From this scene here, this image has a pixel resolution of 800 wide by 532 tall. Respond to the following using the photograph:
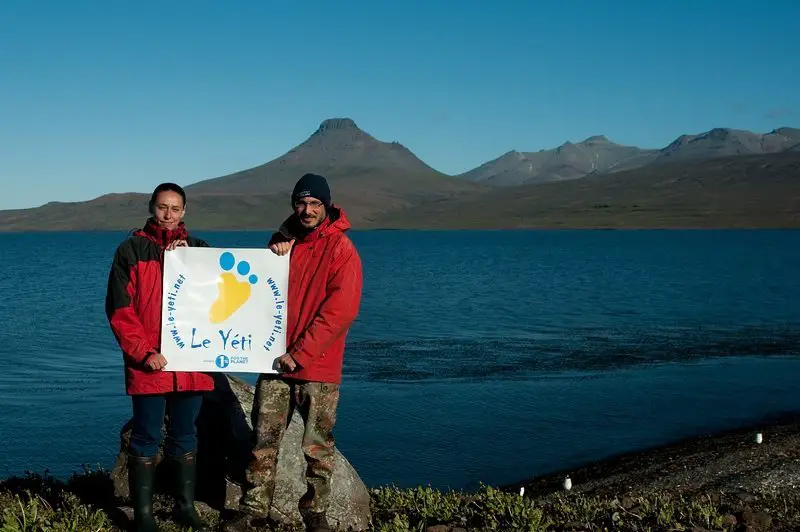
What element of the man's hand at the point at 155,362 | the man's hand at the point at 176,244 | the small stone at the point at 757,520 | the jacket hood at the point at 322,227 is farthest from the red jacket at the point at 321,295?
the small stone at the point at 757,520

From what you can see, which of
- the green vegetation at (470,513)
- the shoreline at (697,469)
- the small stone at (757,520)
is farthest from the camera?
the shoreline at (697,469)

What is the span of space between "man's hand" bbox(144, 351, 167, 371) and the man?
696mm

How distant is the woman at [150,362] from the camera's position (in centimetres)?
578

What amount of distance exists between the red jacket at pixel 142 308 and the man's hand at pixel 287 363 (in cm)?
57

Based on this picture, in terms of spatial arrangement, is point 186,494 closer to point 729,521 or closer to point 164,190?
A: point 164,190

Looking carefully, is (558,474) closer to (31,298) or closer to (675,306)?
(675,306)

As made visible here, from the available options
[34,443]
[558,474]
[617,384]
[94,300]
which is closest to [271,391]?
[558,474]

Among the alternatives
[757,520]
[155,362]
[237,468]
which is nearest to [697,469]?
[757,520]

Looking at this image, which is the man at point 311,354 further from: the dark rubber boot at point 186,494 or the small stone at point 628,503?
the small stone at point 628,503

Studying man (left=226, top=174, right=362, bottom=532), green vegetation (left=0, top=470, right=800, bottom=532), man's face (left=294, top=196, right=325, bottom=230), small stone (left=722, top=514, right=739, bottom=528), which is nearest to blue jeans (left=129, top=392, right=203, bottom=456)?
man (left=226, top=174, right=362, bottom=532)

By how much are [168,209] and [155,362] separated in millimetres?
1044

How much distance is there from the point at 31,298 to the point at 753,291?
37.8m

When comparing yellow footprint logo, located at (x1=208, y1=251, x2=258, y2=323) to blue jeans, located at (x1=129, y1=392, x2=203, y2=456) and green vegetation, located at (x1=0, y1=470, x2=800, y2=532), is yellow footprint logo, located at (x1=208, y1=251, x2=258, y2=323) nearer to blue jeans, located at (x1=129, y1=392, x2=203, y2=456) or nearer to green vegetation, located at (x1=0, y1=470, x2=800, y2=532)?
blue jeans, located at (x1=129, y1=392, x2=203, y2=456)

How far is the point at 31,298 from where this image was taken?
45531 mm
